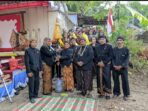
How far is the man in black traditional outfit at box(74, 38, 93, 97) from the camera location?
9875 millimetres

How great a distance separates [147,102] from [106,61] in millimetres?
1745

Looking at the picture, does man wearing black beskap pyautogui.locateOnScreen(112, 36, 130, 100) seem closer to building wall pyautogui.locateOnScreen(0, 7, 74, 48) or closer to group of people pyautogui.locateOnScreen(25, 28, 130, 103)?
group of people pyautogui.locateOnScreen(25, 28, 130, 103)

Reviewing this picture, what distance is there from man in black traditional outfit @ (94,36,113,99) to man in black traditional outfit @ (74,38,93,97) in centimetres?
23

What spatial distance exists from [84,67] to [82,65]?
0.09 meters

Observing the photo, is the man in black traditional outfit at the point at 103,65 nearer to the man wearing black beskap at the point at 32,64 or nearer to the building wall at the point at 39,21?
the man wearing black beskap at the point at 32,64

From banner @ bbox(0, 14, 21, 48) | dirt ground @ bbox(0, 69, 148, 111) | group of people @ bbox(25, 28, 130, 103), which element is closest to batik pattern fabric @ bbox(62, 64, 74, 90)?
group of people @ bbox(25, 28, 130, 103)

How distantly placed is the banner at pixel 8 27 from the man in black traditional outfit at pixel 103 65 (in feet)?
13.7

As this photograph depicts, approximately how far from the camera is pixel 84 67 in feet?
32.7

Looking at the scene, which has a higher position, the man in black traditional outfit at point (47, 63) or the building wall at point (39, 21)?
the building wall at point (39, 21)

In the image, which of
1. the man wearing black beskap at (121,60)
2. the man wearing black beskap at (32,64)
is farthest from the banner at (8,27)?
the man wearing black beskap at (121,60)

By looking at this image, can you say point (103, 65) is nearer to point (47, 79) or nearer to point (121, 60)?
point (121, 60)

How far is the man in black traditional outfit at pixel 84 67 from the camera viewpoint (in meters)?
9.88

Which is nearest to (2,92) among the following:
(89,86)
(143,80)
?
(89,86)

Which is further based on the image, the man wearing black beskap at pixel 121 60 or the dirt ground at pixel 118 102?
the man wearing black beskap at pixel 121 60
